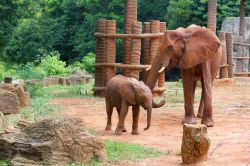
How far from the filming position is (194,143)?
326 inches

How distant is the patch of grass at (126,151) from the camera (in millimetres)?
8648

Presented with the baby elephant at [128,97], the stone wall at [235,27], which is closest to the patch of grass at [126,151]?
the baby elephant at [128,97]

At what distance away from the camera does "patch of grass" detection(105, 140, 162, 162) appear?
8648mm

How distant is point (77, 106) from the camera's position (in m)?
15.5

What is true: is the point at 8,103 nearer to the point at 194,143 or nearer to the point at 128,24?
the point at 194,143

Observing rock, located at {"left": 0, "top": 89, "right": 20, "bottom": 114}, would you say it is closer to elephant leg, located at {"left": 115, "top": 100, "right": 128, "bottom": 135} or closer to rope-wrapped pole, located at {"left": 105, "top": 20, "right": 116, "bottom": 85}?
elephant leg, located at {"left": 115, "top": 100, "right": 128, "bottom": 135}

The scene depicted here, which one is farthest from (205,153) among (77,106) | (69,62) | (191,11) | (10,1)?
(69,62)

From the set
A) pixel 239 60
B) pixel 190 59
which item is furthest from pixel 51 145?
pixel 239 60

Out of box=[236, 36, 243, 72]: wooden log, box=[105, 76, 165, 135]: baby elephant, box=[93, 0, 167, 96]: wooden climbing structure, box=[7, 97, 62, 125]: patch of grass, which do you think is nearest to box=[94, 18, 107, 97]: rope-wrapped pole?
box=[93, 0, 167, 96]: wooden climbing structure

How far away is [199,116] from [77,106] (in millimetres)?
3305

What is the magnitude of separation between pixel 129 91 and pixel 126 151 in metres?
1.76

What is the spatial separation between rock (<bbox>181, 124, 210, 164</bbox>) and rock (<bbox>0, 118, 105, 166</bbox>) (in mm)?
1102

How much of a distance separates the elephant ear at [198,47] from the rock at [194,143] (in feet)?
13.3

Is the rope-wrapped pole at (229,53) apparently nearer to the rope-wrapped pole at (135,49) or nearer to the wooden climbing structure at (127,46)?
the wooden climbing structure at (127,46)
